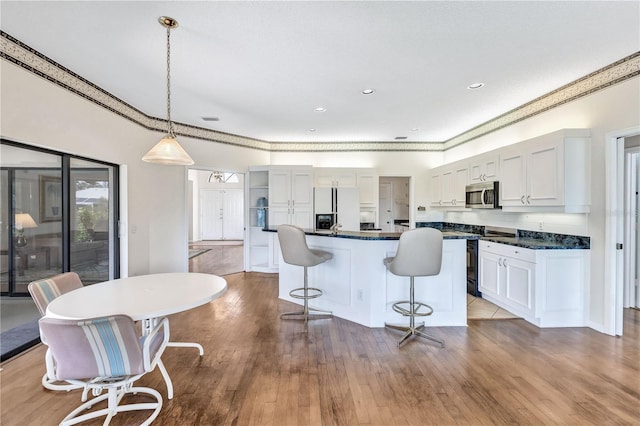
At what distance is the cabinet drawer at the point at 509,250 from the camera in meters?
3.30

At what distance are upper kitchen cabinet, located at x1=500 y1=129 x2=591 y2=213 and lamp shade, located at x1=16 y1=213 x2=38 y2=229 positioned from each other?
5.27 meters

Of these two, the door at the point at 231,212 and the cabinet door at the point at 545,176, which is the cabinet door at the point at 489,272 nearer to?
the cabinet door at the point at 545,176

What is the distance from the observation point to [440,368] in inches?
96.6

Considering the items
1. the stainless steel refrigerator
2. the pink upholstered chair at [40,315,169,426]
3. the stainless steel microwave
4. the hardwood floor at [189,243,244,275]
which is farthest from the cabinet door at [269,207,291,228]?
the pink upholstered chair at [40,315,169,426]

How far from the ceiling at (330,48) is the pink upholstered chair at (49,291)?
75.3 inches

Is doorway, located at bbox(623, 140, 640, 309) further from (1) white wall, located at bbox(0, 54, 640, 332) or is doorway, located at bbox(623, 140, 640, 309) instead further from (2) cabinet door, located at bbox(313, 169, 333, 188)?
(2) cabinet door, located at bbox(313, 169, 333, 188)

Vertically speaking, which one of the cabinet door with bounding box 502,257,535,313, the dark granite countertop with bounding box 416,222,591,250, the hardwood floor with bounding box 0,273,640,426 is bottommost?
the hardwood floor with bounding box 0,273,640,426

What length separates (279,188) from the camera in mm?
5879

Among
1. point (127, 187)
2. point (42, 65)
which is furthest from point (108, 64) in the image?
point (127, 187)

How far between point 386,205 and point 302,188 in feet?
9.45

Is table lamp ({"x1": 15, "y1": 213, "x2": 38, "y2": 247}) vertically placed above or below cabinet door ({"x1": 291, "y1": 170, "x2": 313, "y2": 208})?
below

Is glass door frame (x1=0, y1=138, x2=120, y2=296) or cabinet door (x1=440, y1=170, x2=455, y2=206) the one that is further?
cabinet door (x1=440, y1=170, x2=455, y2=206)

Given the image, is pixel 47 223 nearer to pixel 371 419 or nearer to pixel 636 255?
pixel 371 419

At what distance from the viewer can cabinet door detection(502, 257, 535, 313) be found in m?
3.31
